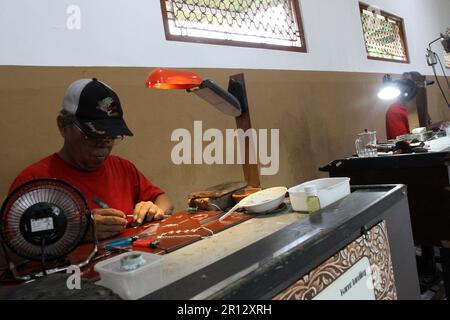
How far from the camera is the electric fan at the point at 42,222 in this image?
2.87 feet

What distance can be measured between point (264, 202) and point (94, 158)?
84 cm

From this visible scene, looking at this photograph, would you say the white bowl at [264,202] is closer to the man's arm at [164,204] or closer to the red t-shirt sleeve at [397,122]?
the man's arm at [164,204]

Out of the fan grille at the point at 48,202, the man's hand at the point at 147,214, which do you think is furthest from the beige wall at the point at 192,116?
the fan grille at the point at 48,202

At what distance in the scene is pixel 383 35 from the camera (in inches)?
190

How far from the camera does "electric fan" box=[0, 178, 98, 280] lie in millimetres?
875

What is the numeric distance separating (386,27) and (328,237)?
4.93 m

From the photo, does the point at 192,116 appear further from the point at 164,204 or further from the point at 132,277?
the point at 132,277

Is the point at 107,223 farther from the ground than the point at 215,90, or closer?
closer

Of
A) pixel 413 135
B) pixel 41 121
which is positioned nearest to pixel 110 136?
pixel 41 121

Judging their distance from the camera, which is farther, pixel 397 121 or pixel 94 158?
pixel 397 121

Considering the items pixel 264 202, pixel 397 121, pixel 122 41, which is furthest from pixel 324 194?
pixel 397 121

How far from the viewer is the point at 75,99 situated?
1475 mm
